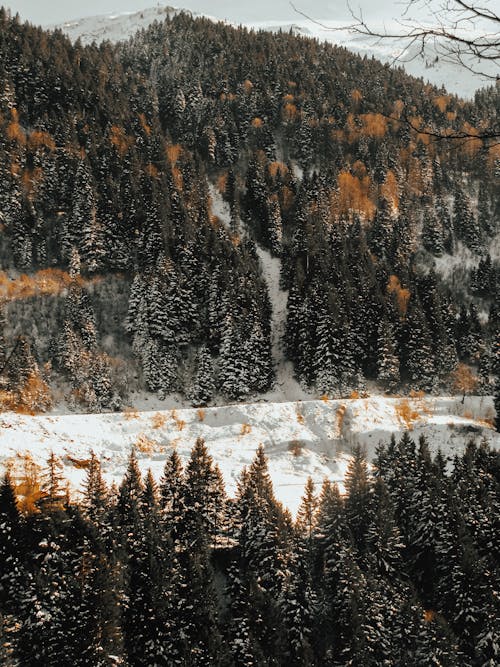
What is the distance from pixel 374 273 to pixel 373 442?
39067mm

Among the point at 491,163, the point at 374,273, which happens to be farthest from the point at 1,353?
the point at 491,163

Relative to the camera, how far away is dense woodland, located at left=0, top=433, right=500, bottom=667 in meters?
25.3

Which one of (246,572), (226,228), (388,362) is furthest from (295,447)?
(226,228)

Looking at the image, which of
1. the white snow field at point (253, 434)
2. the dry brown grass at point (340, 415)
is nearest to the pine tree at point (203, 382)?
the white snow field at point (253, 434)

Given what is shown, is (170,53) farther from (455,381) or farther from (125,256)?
(455,381)

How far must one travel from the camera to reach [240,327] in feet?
230

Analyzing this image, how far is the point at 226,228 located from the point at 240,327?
1259 inches

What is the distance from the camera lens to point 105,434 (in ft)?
135

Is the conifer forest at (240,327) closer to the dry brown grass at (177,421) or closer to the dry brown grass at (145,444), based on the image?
the dry brown grass at (145,444)

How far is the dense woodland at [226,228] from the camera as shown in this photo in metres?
67.2

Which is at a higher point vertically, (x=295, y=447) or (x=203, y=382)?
(x=203, y=382)

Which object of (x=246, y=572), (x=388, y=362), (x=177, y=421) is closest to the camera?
(x=246, y=572)

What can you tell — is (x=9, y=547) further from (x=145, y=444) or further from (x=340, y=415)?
(x=340, y=415)

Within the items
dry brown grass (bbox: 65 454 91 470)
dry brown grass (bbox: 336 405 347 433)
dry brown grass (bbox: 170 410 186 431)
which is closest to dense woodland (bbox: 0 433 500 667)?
dry brown grass (bbox: 65 454 91 470)
